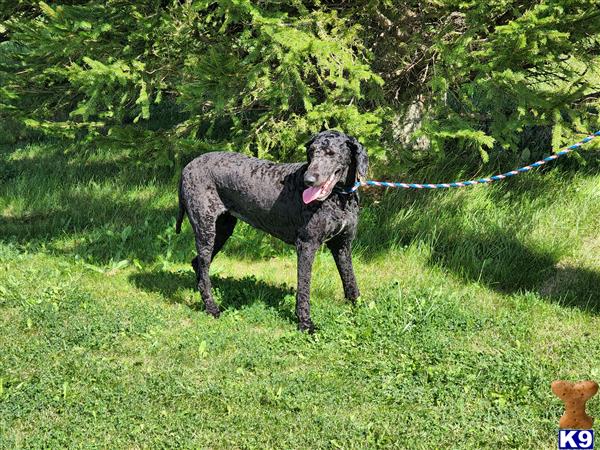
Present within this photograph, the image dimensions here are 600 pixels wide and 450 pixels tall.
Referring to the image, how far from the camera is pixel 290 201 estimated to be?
17.8ft

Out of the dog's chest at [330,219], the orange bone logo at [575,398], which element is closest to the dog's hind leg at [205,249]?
the dog's chest at [330,219]

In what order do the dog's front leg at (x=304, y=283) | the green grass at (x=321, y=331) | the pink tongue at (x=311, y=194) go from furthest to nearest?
the dog's front leg at (x=304, y=283), the pink tongue at (x=311, y=194), the green grass at (x=321, y=331)

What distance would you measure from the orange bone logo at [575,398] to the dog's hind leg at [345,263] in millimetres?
2491

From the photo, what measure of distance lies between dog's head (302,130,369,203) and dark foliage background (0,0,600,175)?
913mm

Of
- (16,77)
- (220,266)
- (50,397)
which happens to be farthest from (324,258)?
(16,77)

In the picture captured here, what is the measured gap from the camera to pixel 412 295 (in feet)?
19.2

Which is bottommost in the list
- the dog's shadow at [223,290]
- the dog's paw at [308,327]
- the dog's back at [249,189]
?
the dog's shadow at [223,290]

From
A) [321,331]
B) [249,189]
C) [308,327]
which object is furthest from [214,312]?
[249,189]

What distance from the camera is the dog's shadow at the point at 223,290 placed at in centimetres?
608

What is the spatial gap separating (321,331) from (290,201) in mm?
1108

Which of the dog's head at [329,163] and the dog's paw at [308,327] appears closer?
the dog's head at [329,163]

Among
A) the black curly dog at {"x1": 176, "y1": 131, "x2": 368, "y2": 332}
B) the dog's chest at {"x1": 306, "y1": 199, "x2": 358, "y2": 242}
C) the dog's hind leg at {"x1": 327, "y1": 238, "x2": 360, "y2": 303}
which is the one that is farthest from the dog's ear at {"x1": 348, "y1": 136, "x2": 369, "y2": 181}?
the dog's hind leg at {"x1": 327, "y1": 238, "x2": 360, "y2": 303}

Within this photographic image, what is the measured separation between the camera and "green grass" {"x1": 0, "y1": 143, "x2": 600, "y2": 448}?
4.29 metres

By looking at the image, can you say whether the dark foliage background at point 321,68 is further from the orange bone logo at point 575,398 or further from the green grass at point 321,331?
the orange bone logo at point 575,398
